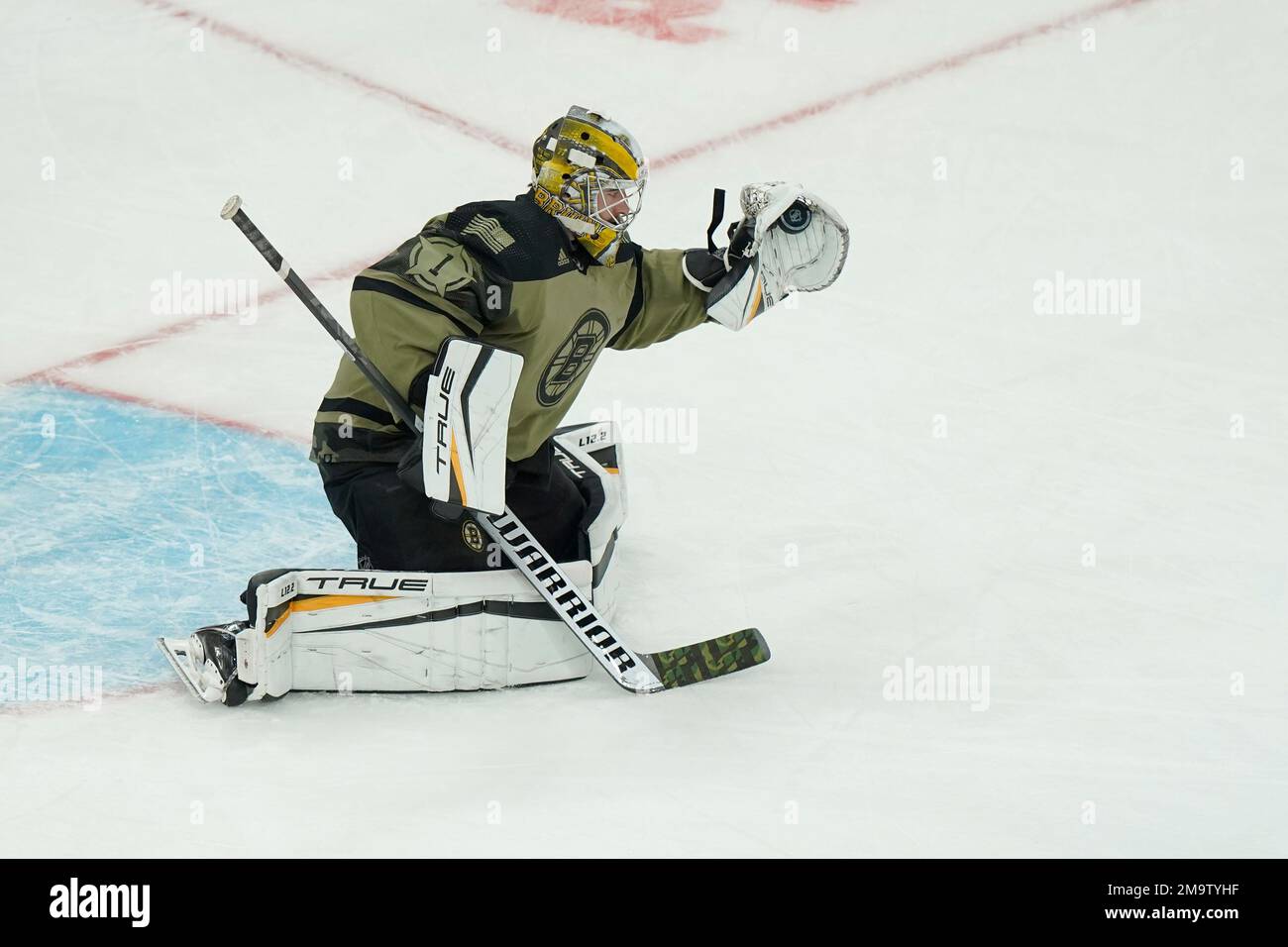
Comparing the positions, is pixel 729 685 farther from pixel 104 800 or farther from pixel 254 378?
pixel 254 378

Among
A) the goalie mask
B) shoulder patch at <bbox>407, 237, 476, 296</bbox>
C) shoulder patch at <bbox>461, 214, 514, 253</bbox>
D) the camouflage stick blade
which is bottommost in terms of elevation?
the camouflage stick blade

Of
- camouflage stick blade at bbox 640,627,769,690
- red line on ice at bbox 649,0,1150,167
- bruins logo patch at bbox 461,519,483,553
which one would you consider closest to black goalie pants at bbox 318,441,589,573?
bruins logo patch at bbox 461,519,483,553

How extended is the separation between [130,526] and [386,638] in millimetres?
1148

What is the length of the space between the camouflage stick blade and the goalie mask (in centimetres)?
90

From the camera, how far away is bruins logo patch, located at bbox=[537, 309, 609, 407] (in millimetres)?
3756

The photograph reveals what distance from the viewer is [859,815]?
10.4 feet

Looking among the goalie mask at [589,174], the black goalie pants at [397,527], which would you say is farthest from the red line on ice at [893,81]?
the black goalie pants at [397,527]

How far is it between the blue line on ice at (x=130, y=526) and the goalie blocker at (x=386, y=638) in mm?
259

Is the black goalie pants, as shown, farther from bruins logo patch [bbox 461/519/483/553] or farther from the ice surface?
the ice surface

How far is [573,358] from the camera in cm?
379

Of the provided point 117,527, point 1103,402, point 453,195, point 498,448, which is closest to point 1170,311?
point 1103,402

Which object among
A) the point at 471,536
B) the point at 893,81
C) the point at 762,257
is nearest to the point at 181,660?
the point at 471,536

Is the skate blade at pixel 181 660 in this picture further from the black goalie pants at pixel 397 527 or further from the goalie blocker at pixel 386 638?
the black goalie pants at pixel 397 527

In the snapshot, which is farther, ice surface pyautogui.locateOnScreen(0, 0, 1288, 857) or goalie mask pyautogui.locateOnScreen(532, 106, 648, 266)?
goalie mask pyautogui.locateOnScreen(532, 106, 648, 266)
